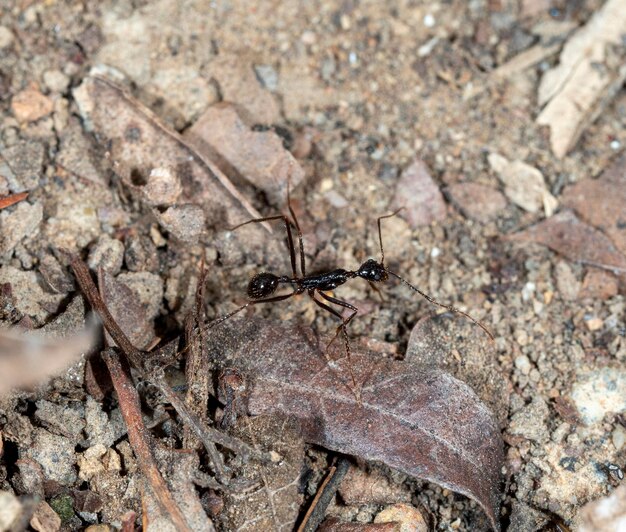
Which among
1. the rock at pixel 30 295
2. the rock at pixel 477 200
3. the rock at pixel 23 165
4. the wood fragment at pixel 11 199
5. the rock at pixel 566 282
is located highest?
the rock at pixel 23 165

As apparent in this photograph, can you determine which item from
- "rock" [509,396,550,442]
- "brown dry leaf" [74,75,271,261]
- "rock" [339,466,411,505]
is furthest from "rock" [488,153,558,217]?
"rock" [339,466,411,505]

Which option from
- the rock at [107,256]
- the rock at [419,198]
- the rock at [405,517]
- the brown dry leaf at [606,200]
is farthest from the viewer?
the rock at [419,198]

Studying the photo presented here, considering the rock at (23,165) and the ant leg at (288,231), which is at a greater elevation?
the rock at (23,165)

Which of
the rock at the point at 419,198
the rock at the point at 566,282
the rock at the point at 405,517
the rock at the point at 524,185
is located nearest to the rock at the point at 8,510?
the rock at the point at 405,517

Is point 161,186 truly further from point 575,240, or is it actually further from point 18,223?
point 575,240

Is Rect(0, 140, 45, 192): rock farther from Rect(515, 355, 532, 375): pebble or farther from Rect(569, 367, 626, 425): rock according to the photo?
Rect(569, 367, 626, 425): rock

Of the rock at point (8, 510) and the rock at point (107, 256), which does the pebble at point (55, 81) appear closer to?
the rock at point (107, 256)
